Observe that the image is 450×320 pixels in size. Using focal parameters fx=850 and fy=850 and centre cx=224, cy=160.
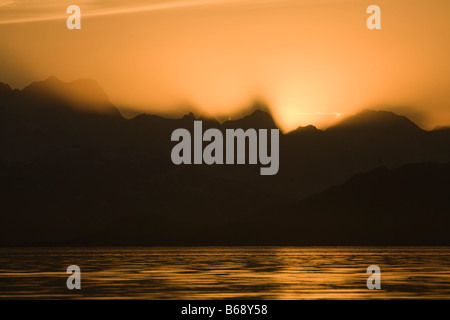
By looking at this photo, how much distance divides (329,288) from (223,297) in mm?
17936

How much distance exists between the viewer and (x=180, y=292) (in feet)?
277

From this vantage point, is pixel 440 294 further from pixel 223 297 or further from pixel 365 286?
pixel 223 297

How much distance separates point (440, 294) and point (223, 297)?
21345 millimetres
